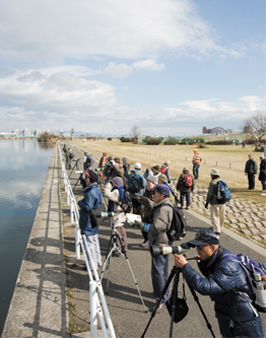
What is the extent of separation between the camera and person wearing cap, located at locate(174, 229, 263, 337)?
2.33 meters

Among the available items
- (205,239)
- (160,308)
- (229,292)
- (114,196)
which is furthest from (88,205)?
(229,292)

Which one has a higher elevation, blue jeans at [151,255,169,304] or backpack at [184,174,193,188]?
backpack at [184,174,193,188]

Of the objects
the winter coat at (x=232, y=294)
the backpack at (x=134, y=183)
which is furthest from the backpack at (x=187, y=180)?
the winter coat at (x=232, y=294)

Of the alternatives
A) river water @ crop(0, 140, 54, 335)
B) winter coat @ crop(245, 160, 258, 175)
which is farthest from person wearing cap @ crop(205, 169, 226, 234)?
winter coat @ crop(245, 160, 258, 175)

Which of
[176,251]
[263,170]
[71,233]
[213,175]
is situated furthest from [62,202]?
[263,170]

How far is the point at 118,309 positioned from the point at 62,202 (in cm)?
735

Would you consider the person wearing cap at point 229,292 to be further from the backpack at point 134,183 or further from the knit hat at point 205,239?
the backpack at point 134,183

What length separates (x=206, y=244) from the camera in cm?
252

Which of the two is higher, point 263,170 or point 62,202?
point 263,170

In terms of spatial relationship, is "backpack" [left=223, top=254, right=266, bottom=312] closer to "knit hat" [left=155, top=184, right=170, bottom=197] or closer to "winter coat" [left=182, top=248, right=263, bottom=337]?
"winter coat" [left=182, top=248, right=263, bottom=337]

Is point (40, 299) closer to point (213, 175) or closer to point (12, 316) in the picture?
point (12, 316)

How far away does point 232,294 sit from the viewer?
238 centimetres

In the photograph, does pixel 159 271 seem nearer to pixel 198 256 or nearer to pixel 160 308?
pixel 160 308

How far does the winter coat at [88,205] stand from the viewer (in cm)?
482
